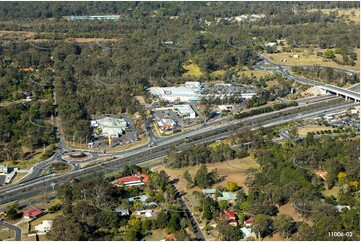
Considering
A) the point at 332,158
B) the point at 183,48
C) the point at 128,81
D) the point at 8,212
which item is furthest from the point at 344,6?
the point at 8,212

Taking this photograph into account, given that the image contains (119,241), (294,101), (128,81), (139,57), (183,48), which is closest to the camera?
(119,241)

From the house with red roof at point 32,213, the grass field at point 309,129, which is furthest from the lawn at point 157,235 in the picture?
the grass field at point 309,129

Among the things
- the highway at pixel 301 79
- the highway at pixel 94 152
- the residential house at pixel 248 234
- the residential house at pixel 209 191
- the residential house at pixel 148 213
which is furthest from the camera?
the highway at pixel 301 79

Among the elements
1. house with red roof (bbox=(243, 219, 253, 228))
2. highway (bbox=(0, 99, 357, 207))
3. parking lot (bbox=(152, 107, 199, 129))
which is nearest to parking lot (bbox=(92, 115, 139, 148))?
highway (bbox=(0, 99, 357, 207))

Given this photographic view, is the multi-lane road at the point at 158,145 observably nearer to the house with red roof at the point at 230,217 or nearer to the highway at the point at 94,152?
the highway at the point at 94,152

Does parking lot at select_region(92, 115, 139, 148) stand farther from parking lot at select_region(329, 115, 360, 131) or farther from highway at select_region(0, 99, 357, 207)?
parking lot at select_region(329, 115, 360, 131)

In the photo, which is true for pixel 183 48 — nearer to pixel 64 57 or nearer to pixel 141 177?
pixel 64 57
